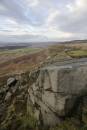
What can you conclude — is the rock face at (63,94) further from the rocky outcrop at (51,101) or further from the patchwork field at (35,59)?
the patchwork field at (35,59)

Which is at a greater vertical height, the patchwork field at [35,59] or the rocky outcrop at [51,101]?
the rocky outcrop at [51,101]

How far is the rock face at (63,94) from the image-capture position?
13219mm

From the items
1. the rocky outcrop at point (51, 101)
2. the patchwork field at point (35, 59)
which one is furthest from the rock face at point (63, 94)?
the patchwork field at point (35, 59)

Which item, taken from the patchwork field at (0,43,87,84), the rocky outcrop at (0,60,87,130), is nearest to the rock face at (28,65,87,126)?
the rocky outcrop at (0,60,87,130)

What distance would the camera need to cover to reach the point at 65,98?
1320 centimetres

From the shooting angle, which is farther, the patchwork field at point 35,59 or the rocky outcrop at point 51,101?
the patchwork field at point 35,59

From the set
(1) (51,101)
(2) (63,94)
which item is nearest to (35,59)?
(1) (51,101)

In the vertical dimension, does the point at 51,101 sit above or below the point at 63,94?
below

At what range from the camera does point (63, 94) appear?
1341 cm

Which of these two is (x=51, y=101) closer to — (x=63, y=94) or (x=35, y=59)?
(x=63, y=94)

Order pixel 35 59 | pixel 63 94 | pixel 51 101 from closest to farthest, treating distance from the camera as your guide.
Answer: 1. pixel 63 94
2. pixel 51 101
3. pixel 35 59

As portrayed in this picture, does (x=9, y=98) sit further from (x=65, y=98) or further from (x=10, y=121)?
(x=65, y=98)

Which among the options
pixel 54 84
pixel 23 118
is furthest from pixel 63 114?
pixel 23 118

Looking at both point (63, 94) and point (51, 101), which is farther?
point (51, 101)
